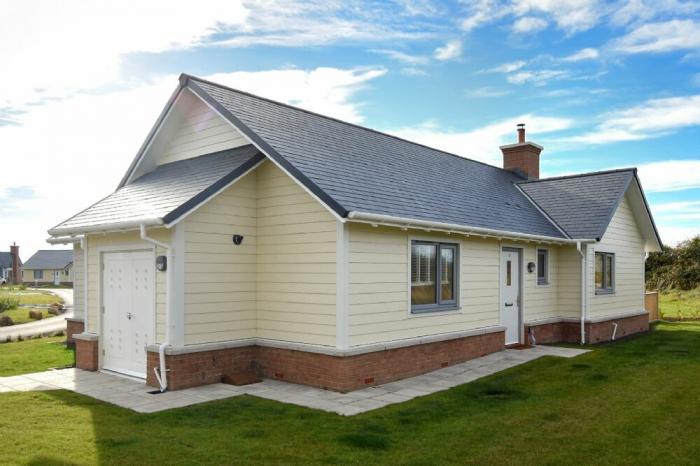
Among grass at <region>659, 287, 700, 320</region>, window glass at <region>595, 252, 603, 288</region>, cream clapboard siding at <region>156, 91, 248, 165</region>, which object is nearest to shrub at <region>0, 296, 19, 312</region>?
cream clapboard siding at <region>156, 91, 248, 165</region>

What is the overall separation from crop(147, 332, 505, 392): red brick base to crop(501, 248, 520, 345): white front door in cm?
342

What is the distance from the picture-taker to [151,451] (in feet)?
20.5

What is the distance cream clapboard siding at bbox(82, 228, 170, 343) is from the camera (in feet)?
31.5

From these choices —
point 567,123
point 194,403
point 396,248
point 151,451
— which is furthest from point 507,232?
point 151,451

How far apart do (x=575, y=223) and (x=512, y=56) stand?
5.29 meters

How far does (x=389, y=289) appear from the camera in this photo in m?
10.1

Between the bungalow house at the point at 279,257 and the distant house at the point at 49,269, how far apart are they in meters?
88.4

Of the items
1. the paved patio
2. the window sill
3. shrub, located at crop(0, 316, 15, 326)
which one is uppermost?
the window sill

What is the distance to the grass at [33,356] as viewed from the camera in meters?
11.5

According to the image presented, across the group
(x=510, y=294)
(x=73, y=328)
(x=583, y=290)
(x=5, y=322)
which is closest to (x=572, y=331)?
(x=583, y=290)

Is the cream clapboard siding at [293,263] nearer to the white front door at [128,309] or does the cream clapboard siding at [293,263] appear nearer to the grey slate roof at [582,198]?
the white front door at [128,309]

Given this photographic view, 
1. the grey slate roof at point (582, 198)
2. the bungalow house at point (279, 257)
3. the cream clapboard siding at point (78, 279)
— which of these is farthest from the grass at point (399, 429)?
the cream clapboard siding at point (78, 279)

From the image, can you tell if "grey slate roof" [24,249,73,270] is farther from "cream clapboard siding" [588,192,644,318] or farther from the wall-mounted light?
the wall-mounted light

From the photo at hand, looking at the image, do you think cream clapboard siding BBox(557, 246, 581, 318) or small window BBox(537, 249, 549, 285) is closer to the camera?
small window BBox(537, 249, 549, 285)
